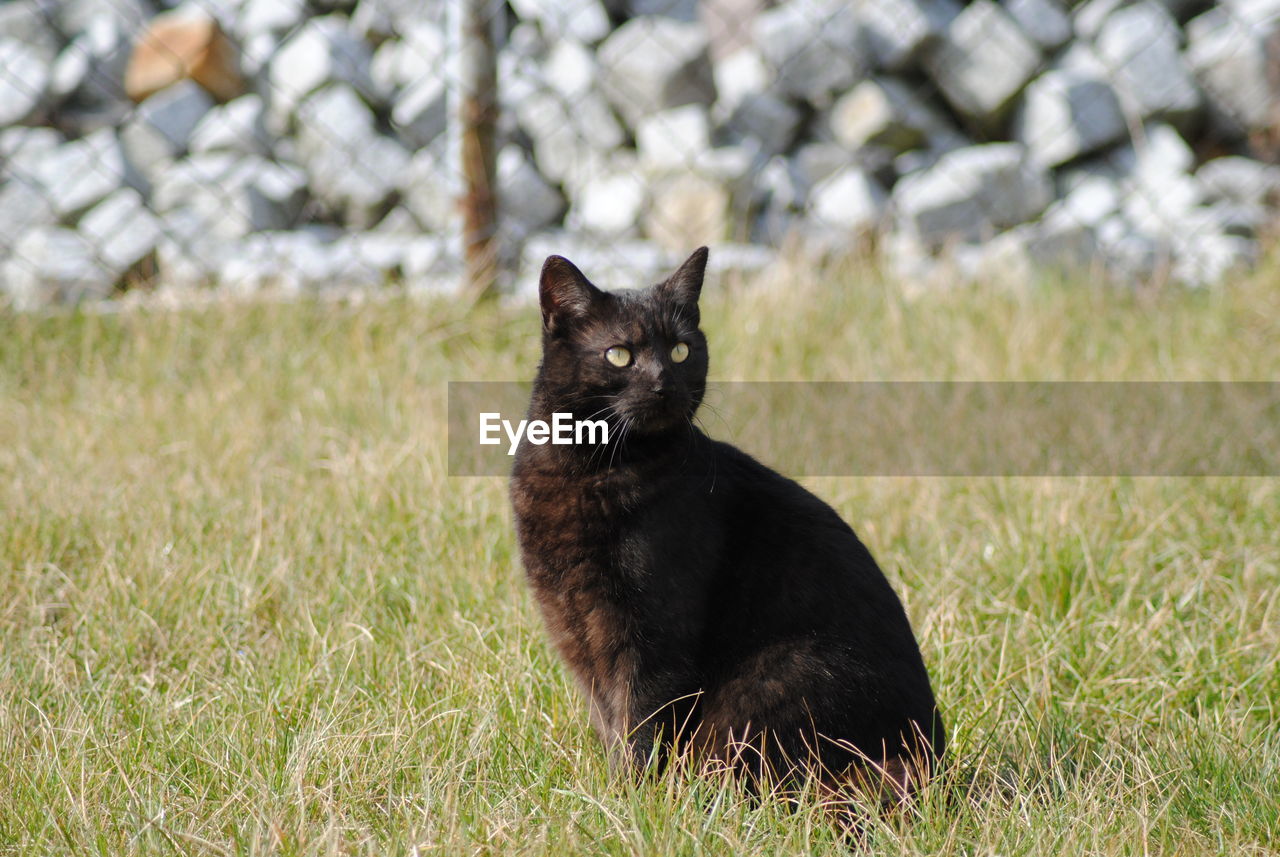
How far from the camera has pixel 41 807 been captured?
139 centimetres

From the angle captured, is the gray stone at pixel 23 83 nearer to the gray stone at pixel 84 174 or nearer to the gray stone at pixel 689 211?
the gray stone at pixel 84 174

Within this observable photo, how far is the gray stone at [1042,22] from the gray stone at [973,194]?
1.67ft

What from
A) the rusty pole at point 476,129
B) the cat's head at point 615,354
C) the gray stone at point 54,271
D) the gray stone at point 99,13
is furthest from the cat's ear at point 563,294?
the gray stone at point 99,13

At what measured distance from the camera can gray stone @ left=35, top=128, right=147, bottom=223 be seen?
534cm

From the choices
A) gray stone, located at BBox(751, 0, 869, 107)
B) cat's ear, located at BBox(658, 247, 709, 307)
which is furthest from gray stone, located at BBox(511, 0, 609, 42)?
cat's ear, located at BBox(658, 247, 709, 307)

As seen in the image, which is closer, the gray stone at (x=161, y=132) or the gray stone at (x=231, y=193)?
the gray stone at (x=231, y=193)

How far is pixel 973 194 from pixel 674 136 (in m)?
1.38

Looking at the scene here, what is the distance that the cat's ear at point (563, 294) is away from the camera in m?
1.61

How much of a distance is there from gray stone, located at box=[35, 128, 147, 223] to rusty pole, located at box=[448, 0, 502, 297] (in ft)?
8.88

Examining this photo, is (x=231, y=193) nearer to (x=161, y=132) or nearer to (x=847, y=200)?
(x=161, y=132)

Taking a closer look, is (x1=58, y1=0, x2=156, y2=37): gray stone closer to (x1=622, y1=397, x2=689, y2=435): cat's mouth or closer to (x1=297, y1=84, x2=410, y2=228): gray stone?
(x1=297, y1=84, x2=410, y2=228): gray stone

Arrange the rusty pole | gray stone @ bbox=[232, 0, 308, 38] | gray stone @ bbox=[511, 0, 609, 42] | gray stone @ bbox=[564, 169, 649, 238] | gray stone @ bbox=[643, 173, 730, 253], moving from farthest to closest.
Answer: gray stone @ bbox=[232, 0, 308, 38], gray stone @ bbox=[511, 0, 609, 42], gray stone @ bbox=[564, 169, 649, 238], gray stone @ bbox=[643, 173, 730, 253], the rusty pole

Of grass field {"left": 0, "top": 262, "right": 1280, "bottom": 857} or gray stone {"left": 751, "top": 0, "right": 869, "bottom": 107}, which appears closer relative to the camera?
grass field {"left": 0, "top": 262, "right": 1280, "bottom": 857}

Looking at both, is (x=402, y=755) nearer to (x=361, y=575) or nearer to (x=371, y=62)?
(x=361, y=575)
